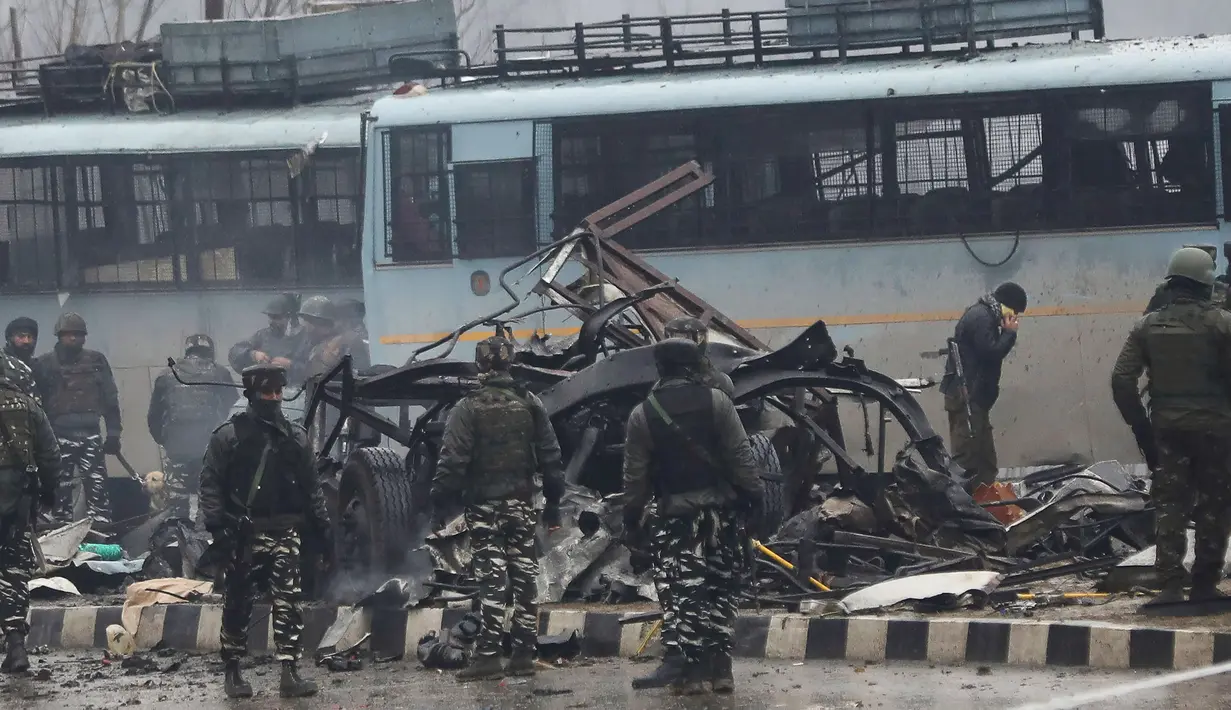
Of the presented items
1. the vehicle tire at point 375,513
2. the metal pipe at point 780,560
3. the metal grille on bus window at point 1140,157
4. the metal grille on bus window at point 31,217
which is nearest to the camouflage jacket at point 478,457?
the metal pipe at point 780,560

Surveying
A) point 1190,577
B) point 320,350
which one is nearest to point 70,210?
point 320,350

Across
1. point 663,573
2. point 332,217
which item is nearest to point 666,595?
point 663,573

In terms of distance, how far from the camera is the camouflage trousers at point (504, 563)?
921 cm

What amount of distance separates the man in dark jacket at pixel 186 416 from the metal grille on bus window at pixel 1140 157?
7505mm

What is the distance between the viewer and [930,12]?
16969 mm

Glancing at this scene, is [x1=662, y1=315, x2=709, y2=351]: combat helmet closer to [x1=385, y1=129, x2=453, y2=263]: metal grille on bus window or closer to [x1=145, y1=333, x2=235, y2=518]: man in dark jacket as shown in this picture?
[x1=385, y1=129, x2=453, y2=263]: metal grille on bus window

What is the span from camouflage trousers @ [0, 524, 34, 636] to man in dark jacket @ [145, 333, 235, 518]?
693 centimetres

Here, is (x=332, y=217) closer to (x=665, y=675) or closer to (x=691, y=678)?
(x=665, y=675)

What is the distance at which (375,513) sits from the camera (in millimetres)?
11352

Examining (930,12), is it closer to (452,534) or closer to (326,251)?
(326,251)

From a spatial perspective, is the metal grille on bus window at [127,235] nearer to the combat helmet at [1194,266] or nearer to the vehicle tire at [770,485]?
the vehicle tire at [770,485]

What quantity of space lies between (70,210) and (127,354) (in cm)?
150

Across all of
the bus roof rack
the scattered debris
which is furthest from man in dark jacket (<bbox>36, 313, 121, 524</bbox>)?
the scattered debris

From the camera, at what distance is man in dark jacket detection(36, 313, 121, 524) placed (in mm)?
17000
